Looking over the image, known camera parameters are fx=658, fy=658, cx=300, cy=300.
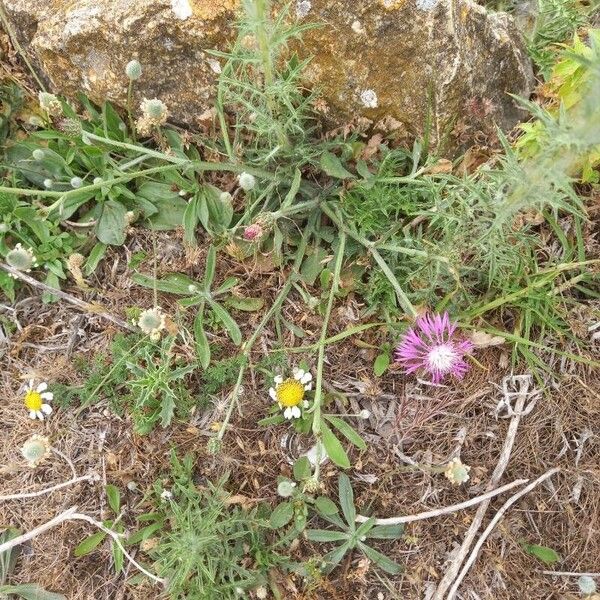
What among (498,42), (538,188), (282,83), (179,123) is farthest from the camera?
(179,123)

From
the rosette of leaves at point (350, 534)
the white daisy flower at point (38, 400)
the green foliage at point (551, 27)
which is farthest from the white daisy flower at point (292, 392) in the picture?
the green foliage at point (551, 27)

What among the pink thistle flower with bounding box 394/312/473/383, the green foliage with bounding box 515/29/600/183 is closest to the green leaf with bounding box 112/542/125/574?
the pink thistle flower with bounding box 394/312/473/383

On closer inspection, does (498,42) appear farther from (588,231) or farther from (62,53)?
(62,53)

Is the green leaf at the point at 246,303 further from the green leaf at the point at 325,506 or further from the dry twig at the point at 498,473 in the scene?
the dry twig at the point at 498,473

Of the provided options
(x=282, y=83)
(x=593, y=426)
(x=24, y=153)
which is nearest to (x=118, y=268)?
(x=24, y=153)

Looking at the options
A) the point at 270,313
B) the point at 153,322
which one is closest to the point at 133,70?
the point at 153,322

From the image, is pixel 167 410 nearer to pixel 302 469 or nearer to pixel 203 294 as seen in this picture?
pixel 203 294
